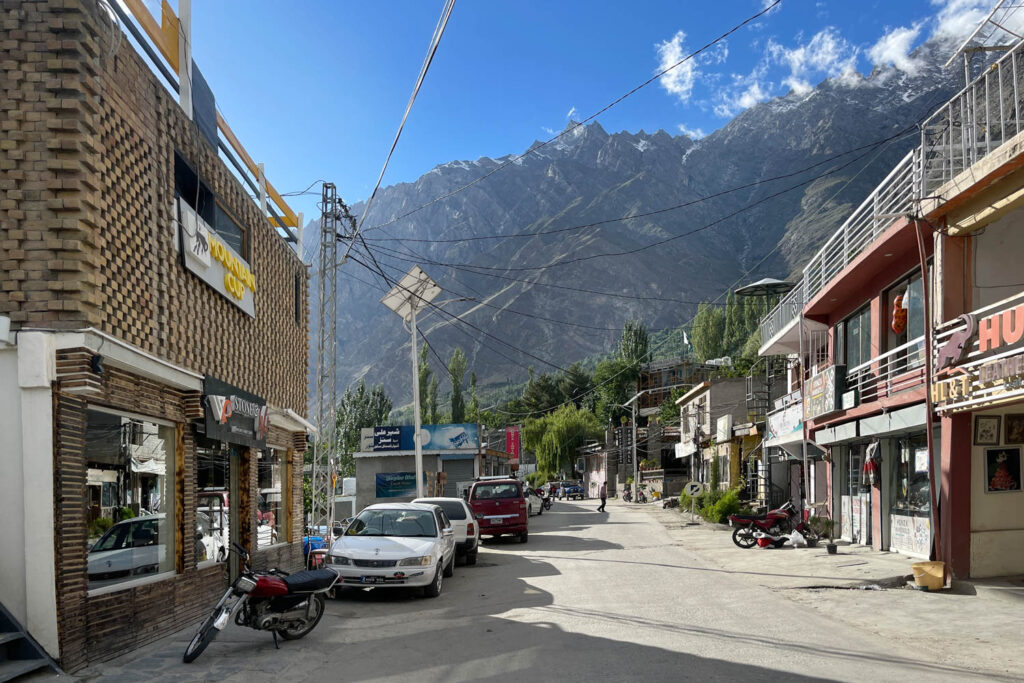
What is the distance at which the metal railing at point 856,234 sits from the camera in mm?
15094

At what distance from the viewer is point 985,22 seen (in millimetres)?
13055

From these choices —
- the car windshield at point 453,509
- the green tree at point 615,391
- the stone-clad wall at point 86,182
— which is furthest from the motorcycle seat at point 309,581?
the green tree at point 615,391

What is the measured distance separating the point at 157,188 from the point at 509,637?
708 cm

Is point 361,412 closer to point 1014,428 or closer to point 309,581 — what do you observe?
point 1014,428

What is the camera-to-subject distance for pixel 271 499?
16.5 m

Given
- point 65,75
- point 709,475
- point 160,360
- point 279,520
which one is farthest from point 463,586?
point 709,475

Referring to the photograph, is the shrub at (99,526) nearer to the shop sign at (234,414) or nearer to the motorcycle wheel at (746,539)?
the shop sign at (234,414)

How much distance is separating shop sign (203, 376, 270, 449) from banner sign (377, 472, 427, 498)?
26.1 meters

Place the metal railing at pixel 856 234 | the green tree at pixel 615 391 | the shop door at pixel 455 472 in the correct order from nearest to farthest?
the metal railing at pixel 856 234 < the shop door at pixel 455 472 < the green tree at pixel 615 391

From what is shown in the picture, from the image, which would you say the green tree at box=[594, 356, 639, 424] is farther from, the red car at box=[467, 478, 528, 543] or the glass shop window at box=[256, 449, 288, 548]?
the glass shop window at box=[256, 449, 288, 548]

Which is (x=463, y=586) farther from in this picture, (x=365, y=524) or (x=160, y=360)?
(x=160, y=360)

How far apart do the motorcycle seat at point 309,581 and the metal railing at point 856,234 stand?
1076 centimetres

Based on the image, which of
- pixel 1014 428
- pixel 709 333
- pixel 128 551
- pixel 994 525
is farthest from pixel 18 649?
pixel 709 333

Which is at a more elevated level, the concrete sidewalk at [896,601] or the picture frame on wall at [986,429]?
the picture frame on wall at [986,429]
